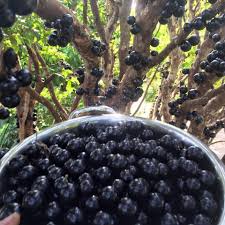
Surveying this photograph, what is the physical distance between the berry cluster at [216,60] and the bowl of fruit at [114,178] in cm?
103

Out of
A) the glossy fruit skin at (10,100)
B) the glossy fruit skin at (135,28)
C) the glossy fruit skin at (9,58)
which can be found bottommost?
Result: the glossy fruit skin at (10,100)

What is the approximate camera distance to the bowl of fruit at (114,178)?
115cm

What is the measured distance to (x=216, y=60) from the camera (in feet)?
7.81

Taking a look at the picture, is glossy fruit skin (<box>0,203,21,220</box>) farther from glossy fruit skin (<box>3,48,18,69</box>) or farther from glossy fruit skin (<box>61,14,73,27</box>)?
glossy fruit skin (<box>61,14,73,27</box>)

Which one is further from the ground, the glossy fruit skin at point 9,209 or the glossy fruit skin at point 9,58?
the glossy fruit skin at point 9,58

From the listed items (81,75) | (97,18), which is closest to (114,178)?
(97,18)

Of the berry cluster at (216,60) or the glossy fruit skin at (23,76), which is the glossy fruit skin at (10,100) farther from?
the berry cluster at (216,60)

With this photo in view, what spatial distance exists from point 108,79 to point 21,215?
180 centimetres

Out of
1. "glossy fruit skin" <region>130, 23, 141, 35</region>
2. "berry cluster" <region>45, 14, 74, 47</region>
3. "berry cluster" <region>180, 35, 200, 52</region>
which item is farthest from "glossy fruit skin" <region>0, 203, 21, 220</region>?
"berry cluster" <region>180, 35, 200, 52</region>

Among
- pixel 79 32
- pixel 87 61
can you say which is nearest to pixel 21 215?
pixel 79 32

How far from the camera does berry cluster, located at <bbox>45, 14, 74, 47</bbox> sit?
5.97 ft

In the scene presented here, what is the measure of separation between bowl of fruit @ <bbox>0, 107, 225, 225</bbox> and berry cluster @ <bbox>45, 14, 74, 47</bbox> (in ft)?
1.83

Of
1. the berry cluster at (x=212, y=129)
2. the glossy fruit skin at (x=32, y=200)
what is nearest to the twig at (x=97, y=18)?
the berry cluster at (x=212, y=129)

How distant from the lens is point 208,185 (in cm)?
126
